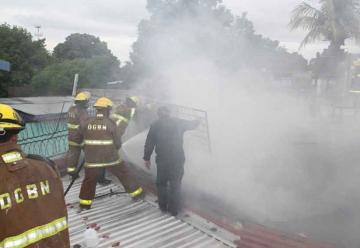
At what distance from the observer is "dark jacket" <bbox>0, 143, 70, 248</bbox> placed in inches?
74.2

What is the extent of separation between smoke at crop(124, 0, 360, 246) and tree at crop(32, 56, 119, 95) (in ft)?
52.5

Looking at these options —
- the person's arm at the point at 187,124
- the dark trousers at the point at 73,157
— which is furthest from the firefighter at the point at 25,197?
the dark trousers at the point at 73,157

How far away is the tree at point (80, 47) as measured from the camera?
48.2 metres

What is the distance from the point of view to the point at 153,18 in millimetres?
9508

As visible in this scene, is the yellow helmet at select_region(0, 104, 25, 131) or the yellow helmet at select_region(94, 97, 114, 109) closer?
the yellow helmet at select_region(0, 104, 25, 131)

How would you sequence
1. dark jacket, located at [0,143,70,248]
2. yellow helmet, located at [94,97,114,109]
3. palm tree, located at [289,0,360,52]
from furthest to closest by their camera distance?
palm tree, located at [289,0,360,52] < yellow helmet, located at [94,97,114,109] < dark jacket, located at [0,143,70,248]

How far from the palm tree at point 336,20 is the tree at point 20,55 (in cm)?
2186

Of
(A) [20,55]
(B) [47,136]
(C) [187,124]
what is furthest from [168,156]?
(A) [20,55]

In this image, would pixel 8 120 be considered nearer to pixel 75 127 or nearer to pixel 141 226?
pixel 141 226

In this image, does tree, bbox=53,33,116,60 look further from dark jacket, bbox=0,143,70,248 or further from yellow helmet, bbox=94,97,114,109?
dark jacket, bbox=0,143,70,248

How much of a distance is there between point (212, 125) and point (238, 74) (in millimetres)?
2339

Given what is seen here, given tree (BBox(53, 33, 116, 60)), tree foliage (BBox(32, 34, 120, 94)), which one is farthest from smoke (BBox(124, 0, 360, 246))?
tree (BBox(53, 33, 116, 60))

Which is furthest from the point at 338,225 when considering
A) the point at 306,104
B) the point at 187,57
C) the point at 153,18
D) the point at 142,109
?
the point at 306,104

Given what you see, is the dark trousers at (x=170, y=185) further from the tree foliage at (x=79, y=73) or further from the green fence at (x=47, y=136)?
the tree foliage at (x=79, y=73)
